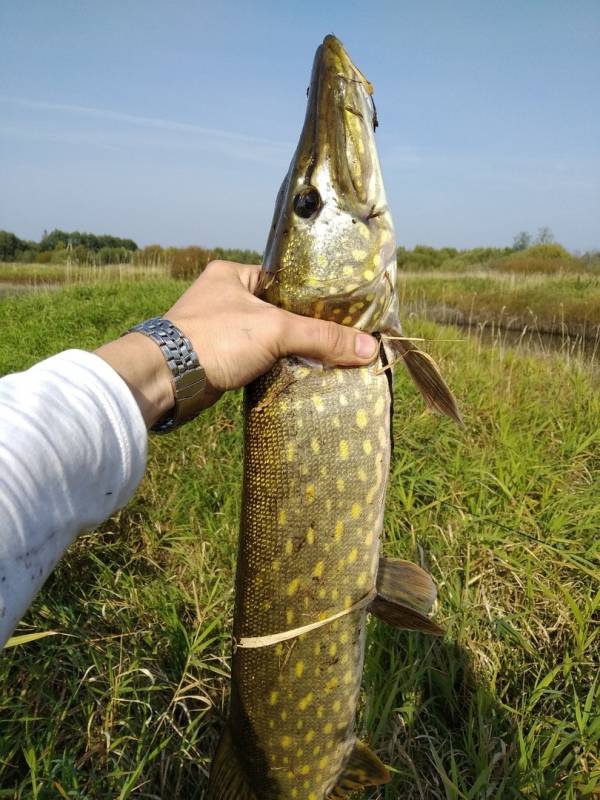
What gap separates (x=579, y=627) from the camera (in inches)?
83.6

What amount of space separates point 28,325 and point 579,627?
6251 mm

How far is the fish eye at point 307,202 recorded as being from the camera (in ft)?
4.22

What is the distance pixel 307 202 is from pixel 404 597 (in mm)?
980

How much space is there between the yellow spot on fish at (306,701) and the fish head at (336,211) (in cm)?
88

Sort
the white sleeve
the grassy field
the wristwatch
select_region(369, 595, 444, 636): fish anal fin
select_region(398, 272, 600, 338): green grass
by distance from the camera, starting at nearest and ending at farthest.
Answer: the white sleeve, the wristwatch, select_region(369, 595, 444, 636): fish anal fin, the grassy field, select_region(398, 272, 600, 338): green grass

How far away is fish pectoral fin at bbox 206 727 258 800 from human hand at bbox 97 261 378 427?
81cm

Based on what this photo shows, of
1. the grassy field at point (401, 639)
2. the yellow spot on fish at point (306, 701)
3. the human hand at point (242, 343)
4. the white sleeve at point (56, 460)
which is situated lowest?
the grassy field at point (401, 639)

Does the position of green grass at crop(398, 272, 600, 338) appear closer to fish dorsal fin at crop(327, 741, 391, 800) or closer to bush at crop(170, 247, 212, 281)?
bush at crop(170, 247, 212, 281)

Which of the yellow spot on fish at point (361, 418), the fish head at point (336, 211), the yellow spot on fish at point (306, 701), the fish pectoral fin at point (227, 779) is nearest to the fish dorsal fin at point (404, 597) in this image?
the yellow spot on fish at point (306, 701)

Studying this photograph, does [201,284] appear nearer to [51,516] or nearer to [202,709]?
[51,516]

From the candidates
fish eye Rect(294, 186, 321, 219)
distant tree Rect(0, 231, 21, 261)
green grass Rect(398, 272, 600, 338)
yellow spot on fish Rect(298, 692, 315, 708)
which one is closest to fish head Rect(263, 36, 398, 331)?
fish eye Rect(294, 186, 321, 219)

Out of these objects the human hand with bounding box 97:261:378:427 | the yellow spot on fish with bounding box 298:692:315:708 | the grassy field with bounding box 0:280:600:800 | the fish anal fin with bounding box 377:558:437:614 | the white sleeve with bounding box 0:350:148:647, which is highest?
the human hand with bounding box 97:261:378:427

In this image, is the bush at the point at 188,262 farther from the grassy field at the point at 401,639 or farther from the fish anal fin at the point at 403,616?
the fish anal fin at the point at 403,616

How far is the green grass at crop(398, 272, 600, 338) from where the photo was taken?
45.3ft
